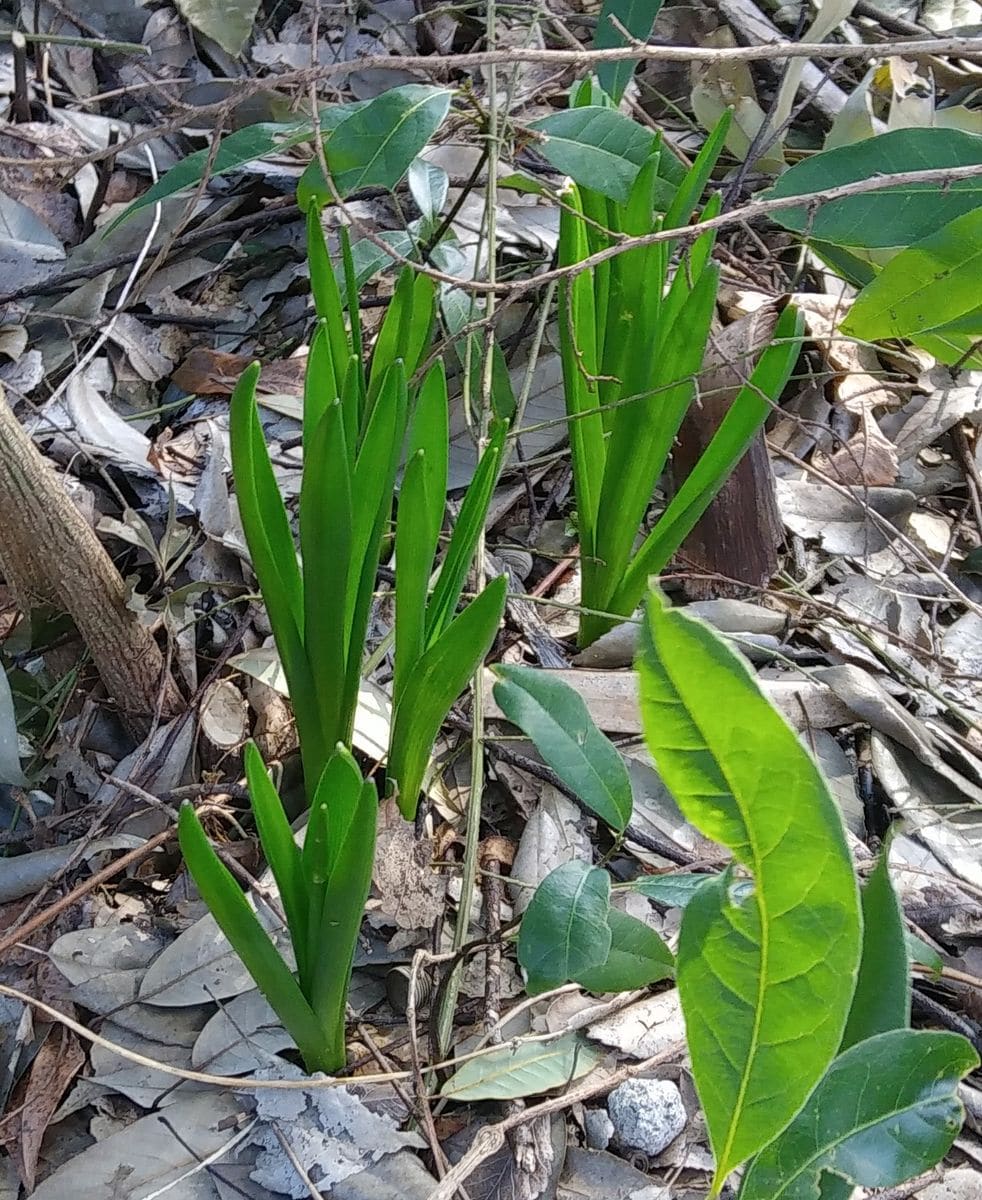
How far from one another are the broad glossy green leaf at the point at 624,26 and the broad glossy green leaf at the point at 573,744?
79 centimetres

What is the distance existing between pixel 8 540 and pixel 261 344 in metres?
0.60

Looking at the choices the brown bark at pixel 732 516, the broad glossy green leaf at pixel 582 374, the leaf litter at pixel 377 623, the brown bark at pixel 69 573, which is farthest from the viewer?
the brown bark at pixel 732 516

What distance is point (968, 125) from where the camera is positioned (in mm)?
1434

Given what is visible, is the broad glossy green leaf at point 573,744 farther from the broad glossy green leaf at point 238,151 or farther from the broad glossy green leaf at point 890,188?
the broad glossy green leaf at point 238,151

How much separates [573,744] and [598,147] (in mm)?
585

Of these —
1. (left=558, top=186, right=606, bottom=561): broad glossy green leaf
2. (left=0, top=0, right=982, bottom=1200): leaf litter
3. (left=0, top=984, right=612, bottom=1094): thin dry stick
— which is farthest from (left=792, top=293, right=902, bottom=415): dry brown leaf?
(left=0, top=984, right=612, bottom=1094): thin dry stick

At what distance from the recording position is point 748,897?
0.49 meters

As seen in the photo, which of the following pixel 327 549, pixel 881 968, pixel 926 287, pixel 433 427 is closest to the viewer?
pixel 881 968

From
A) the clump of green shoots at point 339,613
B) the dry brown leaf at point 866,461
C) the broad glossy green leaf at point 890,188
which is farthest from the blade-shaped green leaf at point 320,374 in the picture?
the dry brown leaf at point 866,461

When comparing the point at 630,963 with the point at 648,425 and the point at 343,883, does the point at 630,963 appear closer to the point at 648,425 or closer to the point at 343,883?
the point at 343,883

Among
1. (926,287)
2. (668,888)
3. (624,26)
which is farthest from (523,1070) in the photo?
(624,26)

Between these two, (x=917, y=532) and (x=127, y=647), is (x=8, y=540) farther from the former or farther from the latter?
(x=917, y=532)

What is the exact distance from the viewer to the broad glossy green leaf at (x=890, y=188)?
937 mm

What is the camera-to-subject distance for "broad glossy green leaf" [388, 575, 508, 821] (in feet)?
2.48
